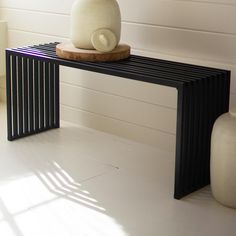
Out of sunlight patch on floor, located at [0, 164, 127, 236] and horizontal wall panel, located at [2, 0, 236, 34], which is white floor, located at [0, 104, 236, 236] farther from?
horizontal wall panel, located at [2, 0, 236, 34]

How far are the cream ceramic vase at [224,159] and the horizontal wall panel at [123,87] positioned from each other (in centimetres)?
55

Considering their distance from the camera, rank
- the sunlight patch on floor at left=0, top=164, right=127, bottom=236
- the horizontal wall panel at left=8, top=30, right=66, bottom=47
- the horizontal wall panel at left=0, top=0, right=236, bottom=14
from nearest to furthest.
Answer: the sunlight patch on floor at left=0, top=164, right=127, bottom=236 → the horizontal wall panel at left=0, top=0, right=236, bottom=14 → the horizontal wall panel at left=8, top=30, right=66, bottom=47

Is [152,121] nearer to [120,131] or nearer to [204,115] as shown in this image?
[120,131]

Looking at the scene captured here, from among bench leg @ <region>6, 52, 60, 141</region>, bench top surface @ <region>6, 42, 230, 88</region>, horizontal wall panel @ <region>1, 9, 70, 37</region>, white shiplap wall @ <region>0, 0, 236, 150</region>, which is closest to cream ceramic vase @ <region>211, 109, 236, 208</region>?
bench top surface @ <region>6, 42, 230, 88</region>

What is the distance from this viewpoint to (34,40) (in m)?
3.12

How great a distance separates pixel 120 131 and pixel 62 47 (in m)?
0.59

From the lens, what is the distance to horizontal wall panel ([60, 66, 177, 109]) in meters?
2.59

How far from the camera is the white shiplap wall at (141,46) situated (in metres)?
2.36

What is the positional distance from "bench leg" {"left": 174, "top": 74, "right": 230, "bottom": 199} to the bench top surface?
42 mm

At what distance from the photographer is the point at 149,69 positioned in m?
2.24

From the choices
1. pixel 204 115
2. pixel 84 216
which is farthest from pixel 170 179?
pixel 84 216

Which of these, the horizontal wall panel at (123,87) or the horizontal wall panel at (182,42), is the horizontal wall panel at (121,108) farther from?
the horizontal wall panel at (182,42)

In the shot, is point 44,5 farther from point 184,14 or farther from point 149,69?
point 149,69

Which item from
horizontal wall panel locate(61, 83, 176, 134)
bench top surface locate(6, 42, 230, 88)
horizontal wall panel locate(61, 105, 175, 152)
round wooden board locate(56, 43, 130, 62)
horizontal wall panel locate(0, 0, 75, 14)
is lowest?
horizontal wall panel locate(61, 105, 175, 152)
